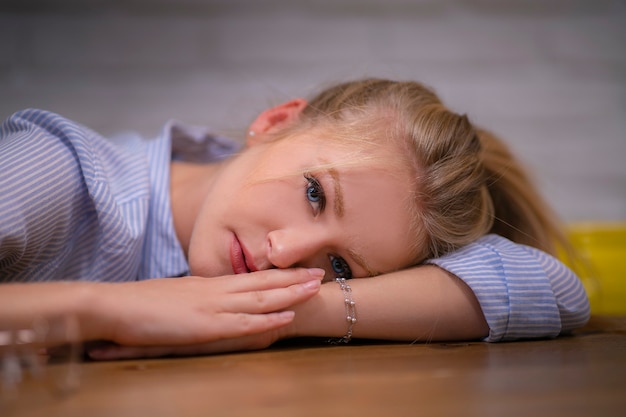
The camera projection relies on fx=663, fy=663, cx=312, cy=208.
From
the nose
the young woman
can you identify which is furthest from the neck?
the nose

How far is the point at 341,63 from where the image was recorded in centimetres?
172

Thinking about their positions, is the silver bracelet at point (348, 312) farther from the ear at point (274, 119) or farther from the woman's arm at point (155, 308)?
the ear at point (274, 119)

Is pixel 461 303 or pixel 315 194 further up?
pixel 315 194

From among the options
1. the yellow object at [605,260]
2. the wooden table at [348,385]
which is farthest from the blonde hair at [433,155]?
the yellow object at [605,260]

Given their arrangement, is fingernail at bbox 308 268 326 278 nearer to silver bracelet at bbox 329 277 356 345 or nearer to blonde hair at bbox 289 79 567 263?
silver bracelet at bbox 329 277 356 345

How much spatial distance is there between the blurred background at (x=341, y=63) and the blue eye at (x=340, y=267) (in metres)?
0.72

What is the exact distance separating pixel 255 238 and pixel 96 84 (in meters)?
0.97

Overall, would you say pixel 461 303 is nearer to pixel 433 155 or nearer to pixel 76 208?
pixel 433 155

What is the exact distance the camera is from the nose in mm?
797

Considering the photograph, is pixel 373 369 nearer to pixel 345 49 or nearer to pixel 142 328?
pixel 142 328

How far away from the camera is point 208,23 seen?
1.65 meters

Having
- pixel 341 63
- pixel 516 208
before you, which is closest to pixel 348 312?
pixel 516 208

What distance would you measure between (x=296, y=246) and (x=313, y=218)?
0.05 m

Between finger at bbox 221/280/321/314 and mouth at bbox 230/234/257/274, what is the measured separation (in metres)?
0.10
